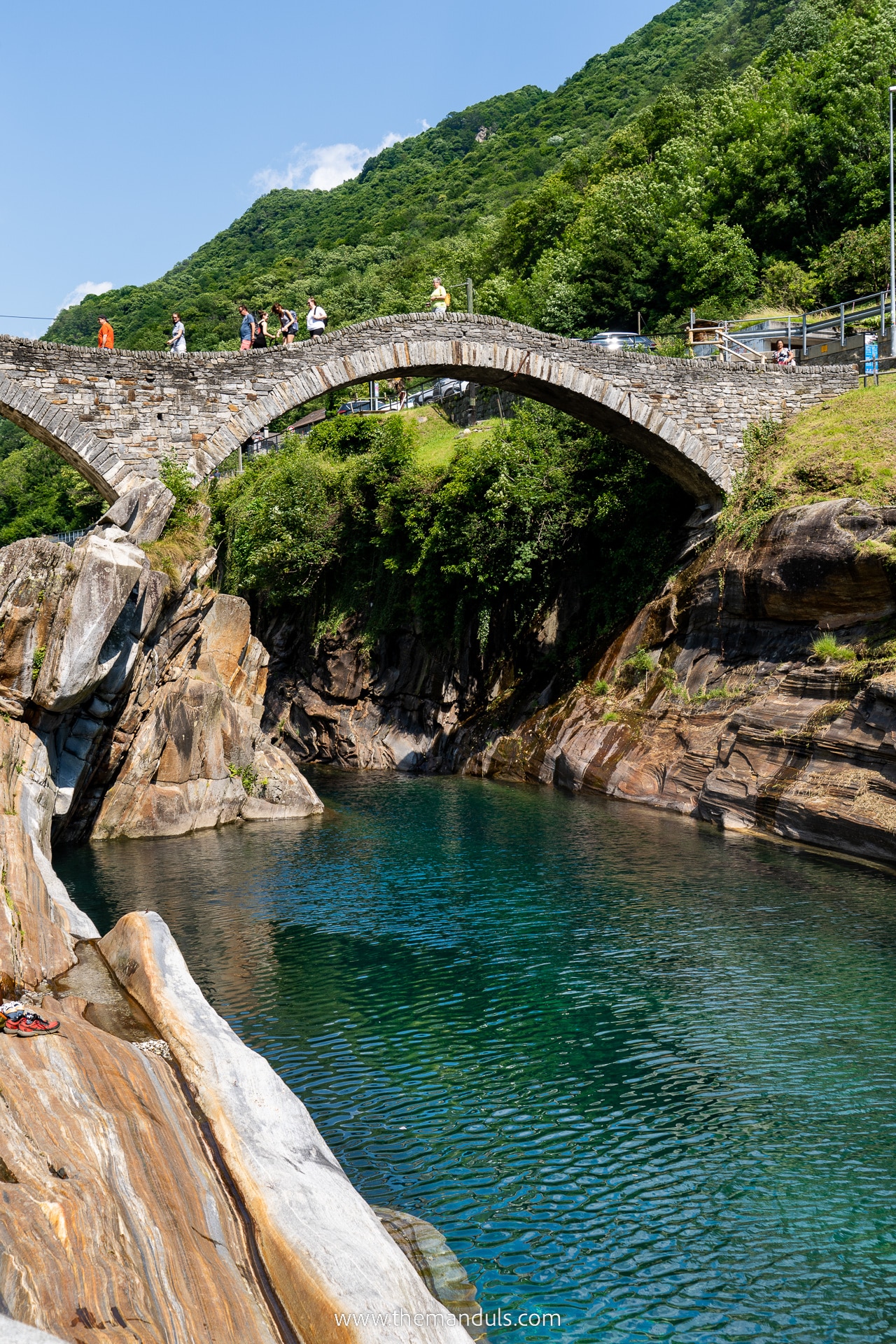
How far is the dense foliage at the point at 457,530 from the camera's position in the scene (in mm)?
24328

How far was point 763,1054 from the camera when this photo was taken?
783 cm

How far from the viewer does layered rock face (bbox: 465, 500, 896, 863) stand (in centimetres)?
1416

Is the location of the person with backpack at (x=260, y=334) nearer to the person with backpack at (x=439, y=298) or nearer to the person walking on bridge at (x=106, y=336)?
the person walking on bridge at (x=106, y=336)

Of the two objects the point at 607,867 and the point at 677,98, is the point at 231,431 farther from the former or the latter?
the point at 677,98

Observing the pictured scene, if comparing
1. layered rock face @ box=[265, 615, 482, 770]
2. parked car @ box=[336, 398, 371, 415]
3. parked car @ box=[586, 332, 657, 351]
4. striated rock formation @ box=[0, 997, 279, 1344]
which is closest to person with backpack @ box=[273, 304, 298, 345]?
layered rock face @ box=[265, 615, 482, 770]

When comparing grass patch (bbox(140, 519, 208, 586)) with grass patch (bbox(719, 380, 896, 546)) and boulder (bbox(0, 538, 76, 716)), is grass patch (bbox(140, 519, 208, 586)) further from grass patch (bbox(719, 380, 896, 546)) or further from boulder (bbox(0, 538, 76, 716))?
grass patch (bbox(719, 380, 896, 546))

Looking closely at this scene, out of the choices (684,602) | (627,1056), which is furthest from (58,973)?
(684,602)

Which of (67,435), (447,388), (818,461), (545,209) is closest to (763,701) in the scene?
(818,461)

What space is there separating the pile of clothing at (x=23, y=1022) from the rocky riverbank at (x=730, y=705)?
35.0 feet

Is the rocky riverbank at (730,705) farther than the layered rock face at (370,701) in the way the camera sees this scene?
No

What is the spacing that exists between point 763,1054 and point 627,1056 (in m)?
1.00

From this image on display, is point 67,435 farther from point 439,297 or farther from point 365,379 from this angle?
point 439,297

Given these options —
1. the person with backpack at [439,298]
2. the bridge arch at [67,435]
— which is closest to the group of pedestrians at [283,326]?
the person with backpack at [439,298]

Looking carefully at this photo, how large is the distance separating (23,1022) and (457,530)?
20779 millimetres
